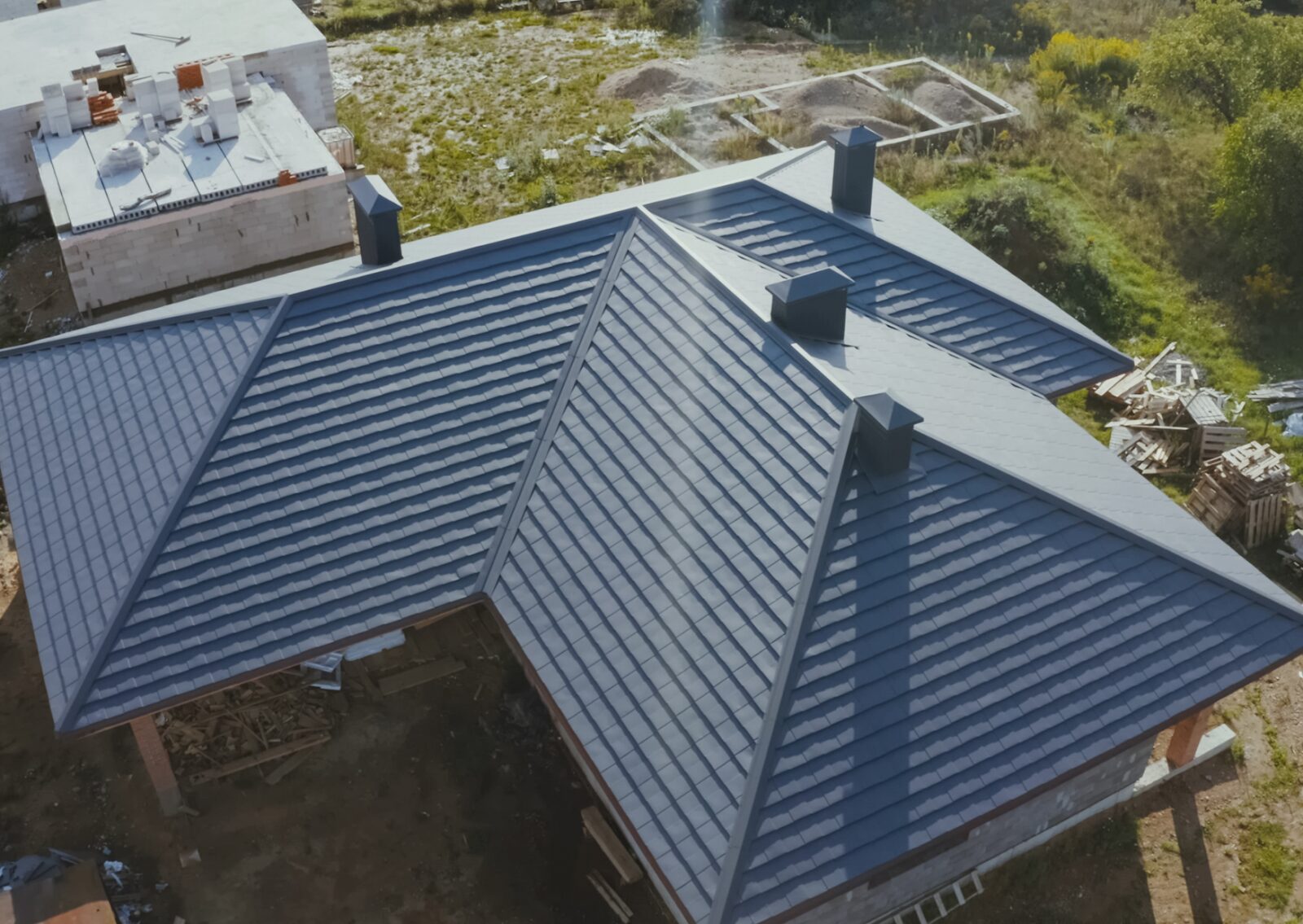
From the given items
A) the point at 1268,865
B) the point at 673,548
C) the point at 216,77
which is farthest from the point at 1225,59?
the point at 216,77

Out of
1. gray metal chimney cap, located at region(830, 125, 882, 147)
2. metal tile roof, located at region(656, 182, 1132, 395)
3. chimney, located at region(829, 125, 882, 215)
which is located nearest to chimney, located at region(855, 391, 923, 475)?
metal tile roof, located at region(656, 182, 1132, 395)

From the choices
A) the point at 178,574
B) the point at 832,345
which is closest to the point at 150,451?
the point at 178,574

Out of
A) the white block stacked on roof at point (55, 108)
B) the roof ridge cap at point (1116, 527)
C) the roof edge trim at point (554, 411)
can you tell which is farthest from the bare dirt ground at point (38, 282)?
the roof ridge cap at point (1116, 527)

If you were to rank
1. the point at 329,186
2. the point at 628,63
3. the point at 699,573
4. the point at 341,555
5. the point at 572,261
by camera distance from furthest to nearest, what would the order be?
the point at 628,63 → the point at 329,186 → the point at 572,261 → the point at 341,555 → the point at 699,573

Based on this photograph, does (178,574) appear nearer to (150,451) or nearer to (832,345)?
(150,451)

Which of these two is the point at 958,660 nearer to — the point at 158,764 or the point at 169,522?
the point at 169,522
